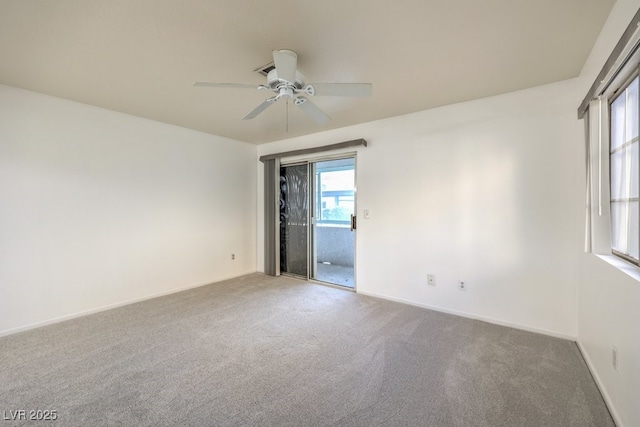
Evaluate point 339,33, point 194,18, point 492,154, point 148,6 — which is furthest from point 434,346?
point 148,6

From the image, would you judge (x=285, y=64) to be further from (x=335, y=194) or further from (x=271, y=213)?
(x=335, y=194)

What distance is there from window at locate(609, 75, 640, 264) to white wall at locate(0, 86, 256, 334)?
→ 4449 millimetres

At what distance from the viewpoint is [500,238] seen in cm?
276

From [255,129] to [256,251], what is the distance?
2.24 m

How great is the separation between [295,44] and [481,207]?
239cm

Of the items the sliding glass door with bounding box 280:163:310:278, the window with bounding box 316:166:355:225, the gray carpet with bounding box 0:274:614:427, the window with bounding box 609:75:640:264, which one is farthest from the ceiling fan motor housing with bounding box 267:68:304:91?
the window with bounding box 316:166:355:225

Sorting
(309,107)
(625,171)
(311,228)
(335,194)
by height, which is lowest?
(311,228)

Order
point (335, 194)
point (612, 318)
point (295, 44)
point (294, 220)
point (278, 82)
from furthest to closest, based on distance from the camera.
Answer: point (335, 194) → point (294, 220) → point (278, 82) → point (295, 44) → point (612, 318)

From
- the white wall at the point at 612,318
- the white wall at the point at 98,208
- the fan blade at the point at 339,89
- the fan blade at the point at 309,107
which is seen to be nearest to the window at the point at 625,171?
the white wall at the point at 612,318

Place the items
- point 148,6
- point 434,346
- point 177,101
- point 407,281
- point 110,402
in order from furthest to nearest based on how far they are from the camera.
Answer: point 407,281 < point 177,101 < point 434,346 < point 110,402 < point 148,6

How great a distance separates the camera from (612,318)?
160 cm

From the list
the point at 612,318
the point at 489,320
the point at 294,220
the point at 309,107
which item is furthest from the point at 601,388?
the point at 294,220

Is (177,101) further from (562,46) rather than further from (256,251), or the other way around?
(562,46)

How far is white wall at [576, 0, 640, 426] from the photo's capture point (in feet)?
Result: 4.36
